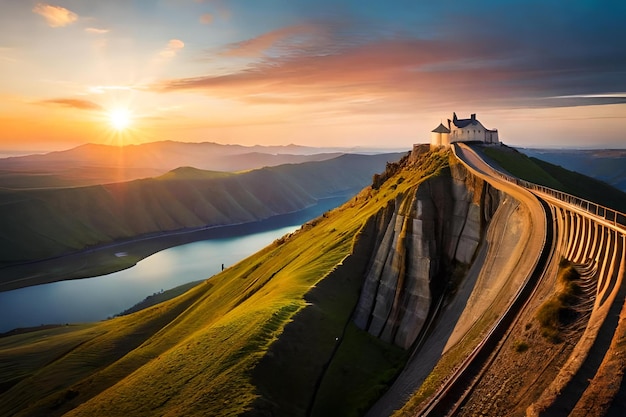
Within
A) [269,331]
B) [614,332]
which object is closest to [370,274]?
[269,331]

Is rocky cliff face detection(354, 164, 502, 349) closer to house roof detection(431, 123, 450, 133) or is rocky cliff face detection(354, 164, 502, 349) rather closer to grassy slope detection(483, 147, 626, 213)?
grassy slope detection(483, 147, 626, 213)

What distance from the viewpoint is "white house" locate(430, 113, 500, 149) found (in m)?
84.3

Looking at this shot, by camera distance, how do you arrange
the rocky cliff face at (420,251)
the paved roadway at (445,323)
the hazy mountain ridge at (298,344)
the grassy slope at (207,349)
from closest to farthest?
the paved roadway at (445,323)
the hazy mountain ridge at (298,344)
the grassy slope at (207,349)
the rocky cliff face at (420,251)

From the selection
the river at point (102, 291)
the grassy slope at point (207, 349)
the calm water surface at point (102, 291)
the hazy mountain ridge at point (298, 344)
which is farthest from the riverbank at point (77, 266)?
the hazy mountain ridge at point (298, 344)

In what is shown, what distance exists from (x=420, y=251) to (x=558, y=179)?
134 ft

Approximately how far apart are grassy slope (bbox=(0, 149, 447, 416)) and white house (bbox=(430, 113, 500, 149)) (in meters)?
12.0

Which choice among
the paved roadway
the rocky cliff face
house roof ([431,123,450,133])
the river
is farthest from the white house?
the river

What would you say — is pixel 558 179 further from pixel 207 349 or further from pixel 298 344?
pixel 207 349

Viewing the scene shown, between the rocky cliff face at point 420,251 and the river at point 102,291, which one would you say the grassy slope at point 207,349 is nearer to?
the rocky cliff face at point 420,251

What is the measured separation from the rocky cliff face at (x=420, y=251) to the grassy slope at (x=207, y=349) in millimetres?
2998

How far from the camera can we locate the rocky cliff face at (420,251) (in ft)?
154

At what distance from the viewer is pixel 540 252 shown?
3550 centimetres

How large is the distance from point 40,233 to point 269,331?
625ft

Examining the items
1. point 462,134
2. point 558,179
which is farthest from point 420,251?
point 462,134
